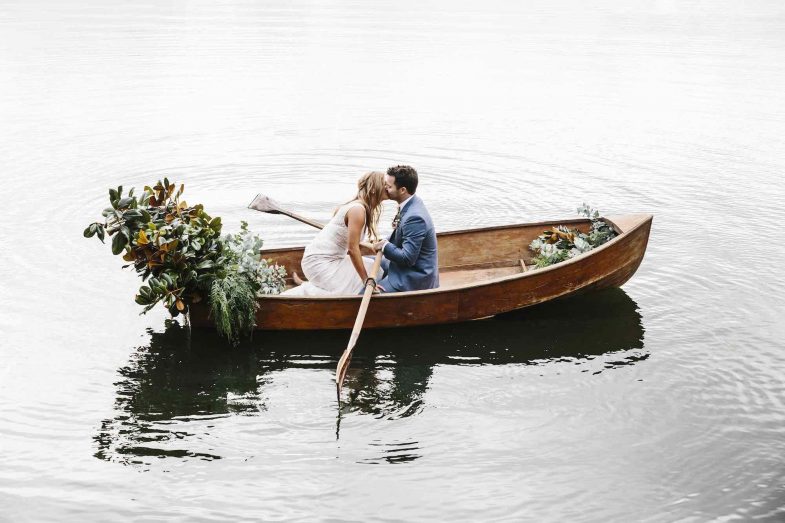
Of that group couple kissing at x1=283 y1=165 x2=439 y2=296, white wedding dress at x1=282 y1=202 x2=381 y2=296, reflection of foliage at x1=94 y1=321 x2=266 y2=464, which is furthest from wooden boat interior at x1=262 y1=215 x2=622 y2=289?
reflection of foliage at x1=94 y1=321 x2=266 y2=464

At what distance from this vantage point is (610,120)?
72.0ft

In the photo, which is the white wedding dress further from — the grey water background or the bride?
the grey water background

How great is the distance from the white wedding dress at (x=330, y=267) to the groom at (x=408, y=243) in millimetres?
335

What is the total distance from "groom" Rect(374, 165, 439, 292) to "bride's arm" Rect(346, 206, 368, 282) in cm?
30

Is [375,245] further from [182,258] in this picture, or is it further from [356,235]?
[182,258]

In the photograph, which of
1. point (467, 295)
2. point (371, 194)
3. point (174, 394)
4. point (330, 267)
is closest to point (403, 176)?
point (371, 194)

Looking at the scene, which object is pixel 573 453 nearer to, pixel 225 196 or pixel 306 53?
pixel 225 196

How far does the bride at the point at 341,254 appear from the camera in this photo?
9.71 meters

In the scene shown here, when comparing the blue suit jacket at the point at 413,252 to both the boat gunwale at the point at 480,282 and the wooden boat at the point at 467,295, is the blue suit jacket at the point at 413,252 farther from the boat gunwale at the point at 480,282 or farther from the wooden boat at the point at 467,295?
the wooden boat at the point at 467,295

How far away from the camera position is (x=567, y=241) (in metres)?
11.1

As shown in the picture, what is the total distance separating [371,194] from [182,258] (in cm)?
206

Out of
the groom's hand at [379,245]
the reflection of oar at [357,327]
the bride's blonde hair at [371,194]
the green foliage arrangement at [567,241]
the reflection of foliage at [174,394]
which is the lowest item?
the reflection of foliage at [174,394]

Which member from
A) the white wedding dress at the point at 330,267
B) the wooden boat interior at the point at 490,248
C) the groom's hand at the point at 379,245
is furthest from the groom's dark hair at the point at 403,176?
the wooden boat interior at the point at 490,248

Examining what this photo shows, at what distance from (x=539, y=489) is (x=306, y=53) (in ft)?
98.1
